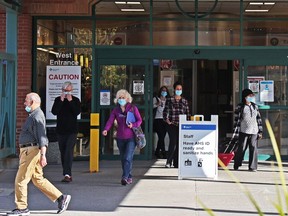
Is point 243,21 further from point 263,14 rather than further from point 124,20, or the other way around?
point 124,20

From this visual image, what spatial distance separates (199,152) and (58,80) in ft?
14.3

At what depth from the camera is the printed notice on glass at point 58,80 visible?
46.2 feet

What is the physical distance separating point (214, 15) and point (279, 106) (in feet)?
8.47

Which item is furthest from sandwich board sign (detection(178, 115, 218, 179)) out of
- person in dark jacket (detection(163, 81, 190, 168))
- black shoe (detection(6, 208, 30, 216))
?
black shoe (detection(6, 208, 30, 216))

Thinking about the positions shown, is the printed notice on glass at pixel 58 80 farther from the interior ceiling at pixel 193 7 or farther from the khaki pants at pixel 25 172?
A: the khaki pants at pixel 25 172

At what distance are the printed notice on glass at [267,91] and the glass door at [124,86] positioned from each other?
2582 mm

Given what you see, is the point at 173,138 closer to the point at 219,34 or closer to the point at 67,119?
the point at 67,119

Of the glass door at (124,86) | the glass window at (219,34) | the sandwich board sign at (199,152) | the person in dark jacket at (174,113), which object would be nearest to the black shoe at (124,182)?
the sandwich board sign at (199,152)

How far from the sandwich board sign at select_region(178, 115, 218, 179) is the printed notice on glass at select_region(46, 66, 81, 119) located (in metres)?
3.81

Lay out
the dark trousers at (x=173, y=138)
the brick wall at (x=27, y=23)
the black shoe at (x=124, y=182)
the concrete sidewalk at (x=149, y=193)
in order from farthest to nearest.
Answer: the brick wall at (x=27, y=23) < the dark trousers at (x=173, y=138) < the black shoe at (x=124, y=182) < the concrete sidewalk at (x=149, y=193)

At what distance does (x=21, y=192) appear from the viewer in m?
8.09

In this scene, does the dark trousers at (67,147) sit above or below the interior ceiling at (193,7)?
below

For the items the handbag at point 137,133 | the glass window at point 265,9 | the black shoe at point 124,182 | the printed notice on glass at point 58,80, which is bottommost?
the black shoe at point 124,182

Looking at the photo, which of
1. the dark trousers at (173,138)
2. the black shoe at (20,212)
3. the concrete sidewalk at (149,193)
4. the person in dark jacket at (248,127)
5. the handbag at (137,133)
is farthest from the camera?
the dark trousers at (173,138)
